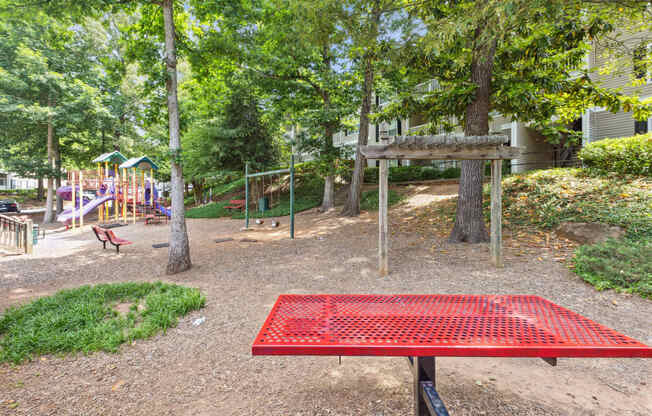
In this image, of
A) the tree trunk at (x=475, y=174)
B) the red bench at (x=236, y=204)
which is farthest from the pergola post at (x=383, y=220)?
the red bench at (x=236, y=204)

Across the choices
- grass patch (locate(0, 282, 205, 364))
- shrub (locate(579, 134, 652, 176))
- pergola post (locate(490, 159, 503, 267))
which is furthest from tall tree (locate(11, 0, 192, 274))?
shrub (locate(579, 134, 652, 176))

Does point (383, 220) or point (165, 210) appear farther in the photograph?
point (165, 210)

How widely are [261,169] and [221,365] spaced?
16.3 metres

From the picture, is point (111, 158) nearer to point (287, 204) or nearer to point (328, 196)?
point (287, 204)

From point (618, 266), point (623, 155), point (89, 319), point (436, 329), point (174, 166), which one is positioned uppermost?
point (623, 155)

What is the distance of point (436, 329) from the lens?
6.77 feet

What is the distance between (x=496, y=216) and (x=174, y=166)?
706 cm

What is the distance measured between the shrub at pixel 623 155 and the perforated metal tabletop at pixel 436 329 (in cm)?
999

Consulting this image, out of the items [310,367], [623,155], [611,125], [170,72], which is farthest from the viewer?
[611,125]

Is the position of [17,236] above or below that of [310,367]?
above

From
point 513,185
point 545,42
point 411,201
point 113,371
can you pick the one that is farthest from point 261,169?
point 113,371

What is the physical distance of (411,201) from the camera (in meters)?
13.8

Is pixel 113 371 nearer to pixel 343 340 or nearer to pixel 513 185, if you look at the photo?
pixel 343 340

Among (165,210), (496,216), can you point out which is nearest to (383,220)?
(496,216)
